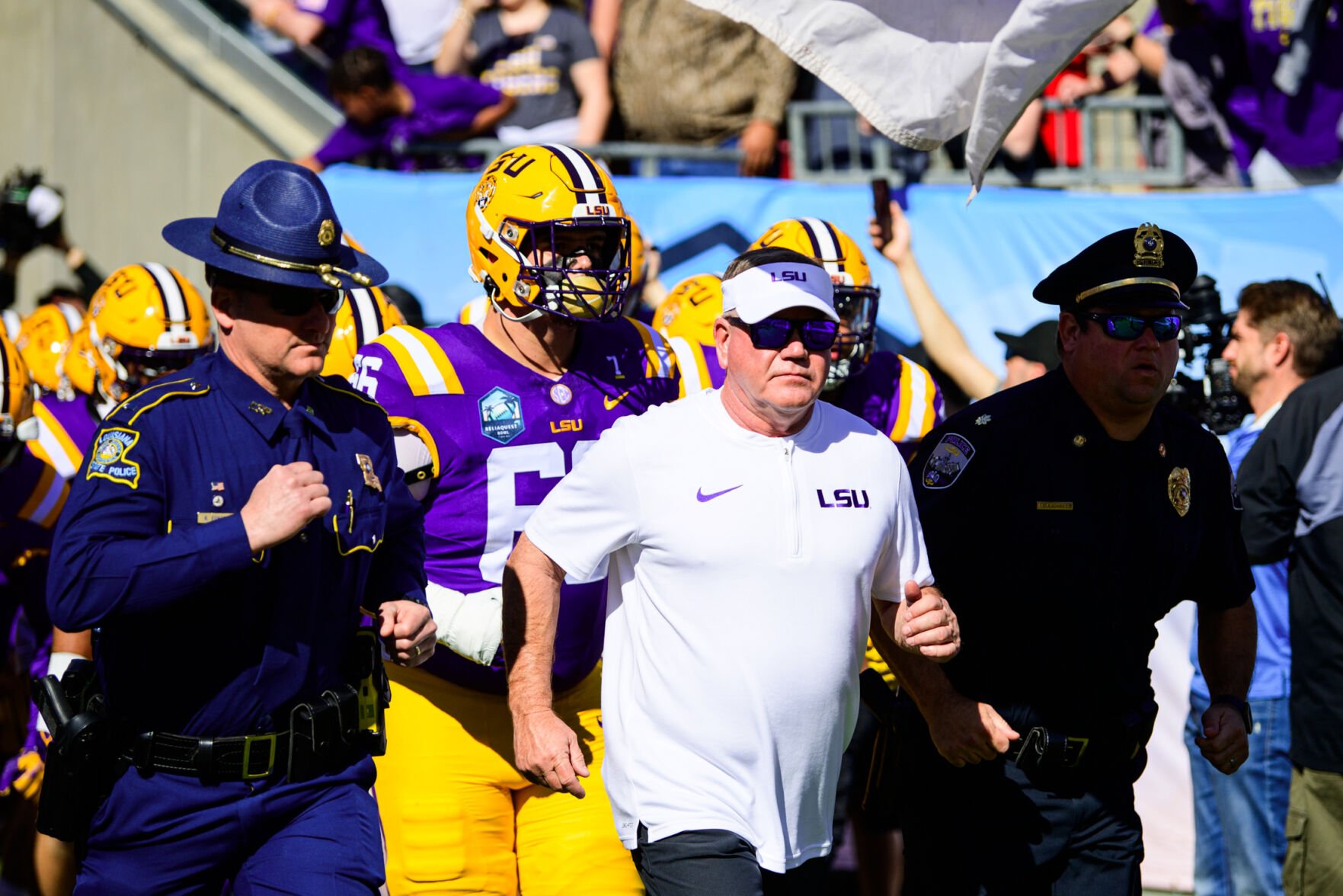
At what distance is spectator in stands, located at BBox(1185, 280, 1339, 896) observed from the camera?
630 centimetres

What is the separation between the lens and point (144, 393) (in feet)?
12.9

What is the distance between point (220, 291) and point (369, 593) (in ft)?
2.95

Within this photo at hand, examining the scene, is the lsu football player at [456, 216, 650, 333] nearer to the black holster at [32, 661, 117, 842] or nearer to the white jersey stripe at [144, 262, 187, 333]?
the white jersey stripe at [144, 262, 187, 333]

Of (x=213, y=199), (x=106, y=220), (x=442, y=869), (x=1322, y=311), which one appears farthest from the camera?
(x=106, y=220)

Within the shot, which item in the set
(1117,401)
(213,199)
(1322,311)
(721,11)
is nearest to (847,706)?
(1117,401)

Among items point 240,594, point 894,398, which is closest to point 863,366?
point 894,398

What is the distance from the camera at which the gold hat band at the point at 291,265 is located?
12.9 ft

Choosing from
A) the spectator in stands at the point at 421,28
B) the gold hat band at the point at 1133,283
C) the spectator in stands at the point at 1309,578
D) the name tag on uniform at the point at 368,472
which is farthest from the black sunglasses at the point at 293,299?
the spectator in stands at the point at 421,28

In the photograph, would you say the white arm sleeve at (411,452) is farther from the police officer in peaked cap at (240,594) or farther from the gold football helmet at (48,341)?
the gold football helmet at (48,341)

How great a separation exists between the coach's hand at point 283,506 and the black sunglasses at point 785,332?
1136 mm

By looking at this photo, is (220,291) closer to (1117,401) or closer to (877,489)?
(877,489)

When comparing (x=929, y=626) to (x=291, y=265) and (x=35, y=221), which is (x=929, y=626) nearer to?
(x=291, y=265)

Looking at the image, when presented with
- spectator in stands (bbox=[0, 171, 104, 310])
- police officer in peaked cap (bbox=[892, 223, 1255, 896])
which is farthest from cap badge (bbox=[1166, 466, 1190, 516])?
spectator in stands (bbox=[0, 171, 104, 310])

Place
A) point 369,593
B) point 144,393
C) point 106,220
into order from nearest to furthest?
point 144,393, point 369,593, point 106,220
